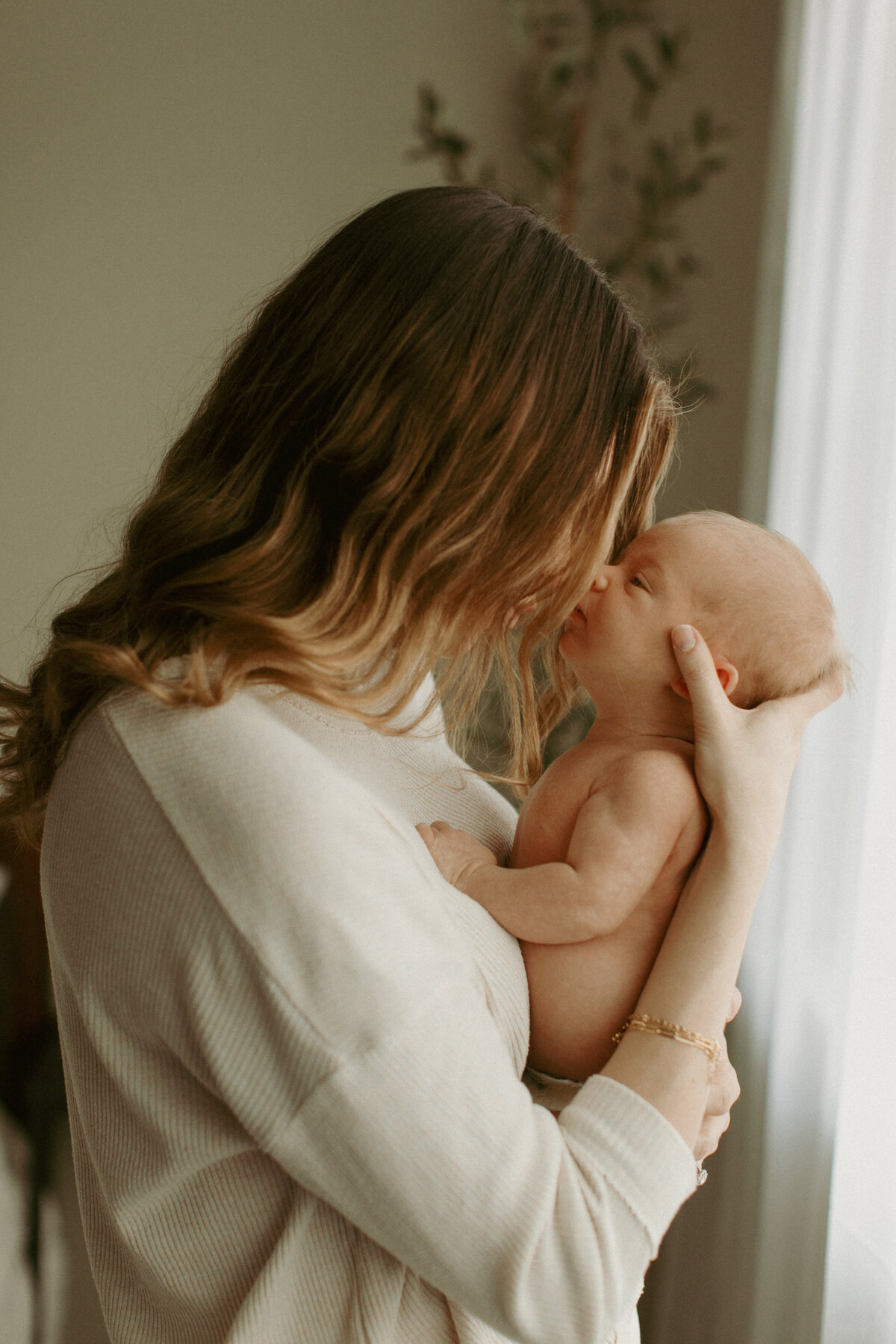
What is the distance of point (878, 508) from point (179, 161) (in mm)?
1821

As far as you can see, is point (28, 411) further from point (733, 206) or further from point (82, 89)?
point (733, 206)

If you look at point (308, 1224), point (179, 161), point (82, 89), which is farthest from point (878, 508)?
point (82, 89)

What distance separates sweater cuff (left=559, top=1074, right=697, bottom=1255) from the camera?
0.70 meters

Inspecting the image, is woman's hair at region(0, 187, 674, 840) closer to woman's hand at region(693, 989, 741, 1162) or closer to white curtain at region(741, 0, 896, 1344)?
woman's hand at region(693, 989, 741, 1162)

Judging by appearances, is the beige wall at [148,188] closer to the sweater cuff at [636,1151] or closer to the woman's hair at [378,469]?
the woman's hair at [378,469]

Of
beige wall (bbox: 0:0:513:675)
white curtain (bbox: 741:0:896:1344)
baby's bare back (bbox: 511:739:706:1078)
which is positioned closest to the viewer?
baby's bare back (bbox: 511:739:706:1078)

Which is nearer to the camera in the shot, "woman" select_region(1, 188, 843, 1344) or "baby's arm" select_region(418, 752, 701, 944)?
"woman" select_region(1, 188, 843, 1344)

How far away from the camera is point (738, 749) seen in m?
Result: 0.93

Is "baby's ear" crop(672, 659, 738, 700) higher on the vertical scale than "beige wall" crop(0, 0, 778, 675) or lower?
lower

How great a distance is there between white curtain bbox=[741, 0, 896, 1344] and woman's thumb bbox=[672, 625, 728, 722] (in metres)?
0.55

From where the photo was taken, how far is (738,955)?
0.84m

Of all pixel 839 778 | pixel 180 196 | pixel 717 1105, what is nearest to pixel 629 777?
pixel 717 1105

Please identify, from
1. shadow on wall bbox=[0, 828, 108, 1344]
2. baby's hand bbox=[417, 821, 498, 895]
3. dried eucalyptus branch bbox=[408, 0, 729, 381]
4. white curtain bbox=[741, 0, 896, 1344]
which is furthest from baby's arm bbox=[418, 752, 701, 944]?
dried eucalyptus branch bbox=[408, 0, 729, 381]

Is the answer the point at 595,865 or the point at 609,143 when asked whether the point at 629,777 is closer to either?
the point at 595,865
